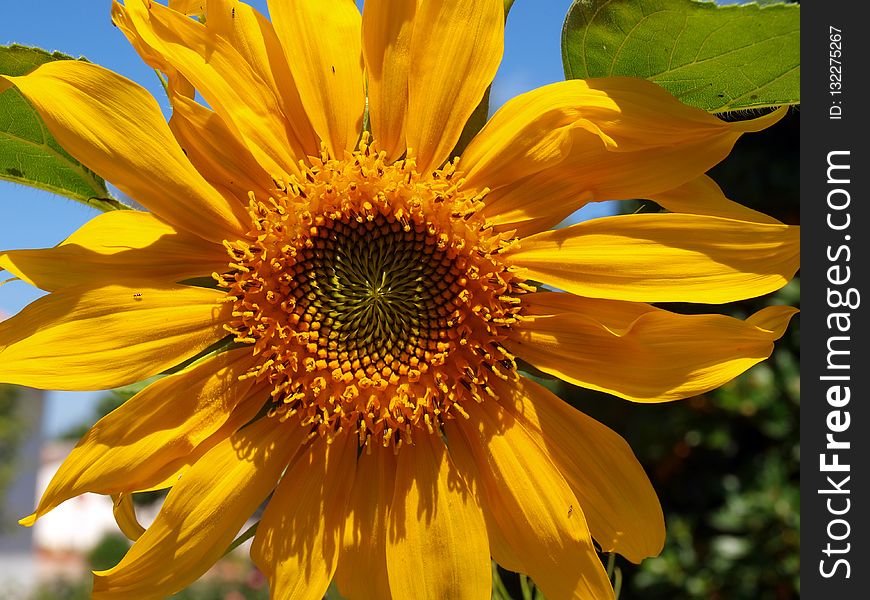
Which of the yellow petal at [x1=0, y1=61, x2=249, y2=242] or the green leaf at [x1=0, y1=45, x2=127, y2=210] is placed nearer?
the yellow petal at [x1=0, y1=61, x2=249, y2=242]

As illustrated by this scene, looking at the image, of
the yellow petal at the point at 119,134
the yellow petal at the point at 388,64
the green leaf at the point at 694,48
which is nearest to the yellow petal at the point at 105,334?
the yellow petal at the point at 119,134

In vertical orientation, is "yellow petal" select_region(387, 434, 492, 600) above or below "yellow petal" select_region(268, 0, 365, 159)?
below

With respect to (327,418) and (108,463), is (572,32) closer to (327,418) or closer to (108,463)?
(327,418)

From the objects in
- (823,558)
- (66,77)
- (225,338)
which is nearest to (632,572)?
(823,558)

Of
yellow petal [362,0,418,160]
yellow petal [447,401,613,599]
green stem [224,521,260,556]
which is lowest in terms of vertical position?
green stem [224,521,260,556]

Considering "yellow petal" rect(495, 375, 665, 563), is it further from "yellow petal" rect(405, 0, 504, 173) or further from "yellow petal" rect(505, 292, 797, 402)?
"yellow petal" rect(405, 0, 504, 173)

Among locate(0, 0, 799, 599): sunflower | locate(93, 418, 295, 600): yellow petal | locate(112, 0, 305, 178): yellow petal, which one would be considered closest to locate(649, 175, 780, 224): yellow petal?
locate(0, 0, 799, 599): sunflower

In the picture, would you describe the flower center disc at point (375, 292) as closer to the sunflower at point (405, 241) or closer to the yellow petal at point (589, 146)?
the sunflower at point (405, 241)
